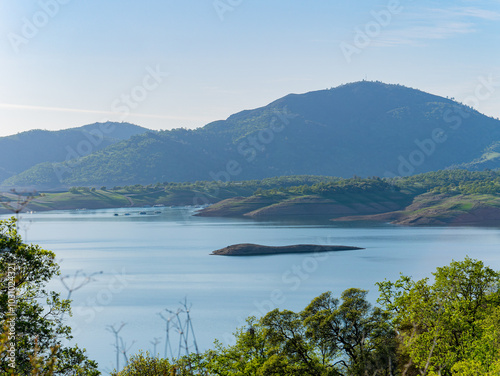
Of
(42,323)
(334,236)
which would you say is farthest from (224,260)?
(42,323)

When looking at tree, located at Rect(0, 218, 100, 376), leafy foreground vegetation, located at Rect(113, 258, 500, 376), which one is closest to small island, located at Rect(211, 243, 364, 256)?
leafy foreground vegetation, located at Rect(113, 258, 500, 376)

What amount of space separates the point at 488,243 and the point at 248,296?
5506cm

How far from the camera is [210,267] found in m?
74.6

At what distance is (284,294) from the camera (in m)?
55.2

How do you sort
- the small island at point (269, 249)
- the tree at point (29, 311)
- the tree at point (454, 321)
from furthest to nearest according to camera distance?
the small island at point (269, 249) → the tree at point (454, 321) → the tree at point (29, 311)

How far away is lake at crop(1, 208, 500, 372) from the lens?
4406 centimetres

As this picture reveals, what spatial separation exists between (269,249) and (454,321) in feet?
220

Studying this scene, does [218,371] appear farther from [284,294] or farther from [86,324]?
[284,294]

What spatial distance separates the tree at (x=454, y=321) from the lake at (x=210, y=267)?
979cm

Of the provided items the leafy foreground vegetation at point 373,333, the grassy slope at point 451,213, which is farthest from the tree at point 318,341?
A: the grassy slope at point 451,213

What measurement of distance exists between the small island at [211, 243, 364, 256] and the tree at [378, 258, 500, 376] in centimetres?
6075

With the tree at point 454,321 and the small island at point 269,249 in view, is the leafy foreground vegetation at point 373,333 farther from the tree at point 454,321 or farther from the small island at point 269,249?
the small island at point 269,249

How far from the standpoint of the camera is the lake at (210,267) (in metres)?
44.1

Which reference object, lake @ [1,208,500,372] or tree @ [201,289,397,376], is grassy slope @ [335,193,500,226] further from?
tree @ [201,289,397,376]
